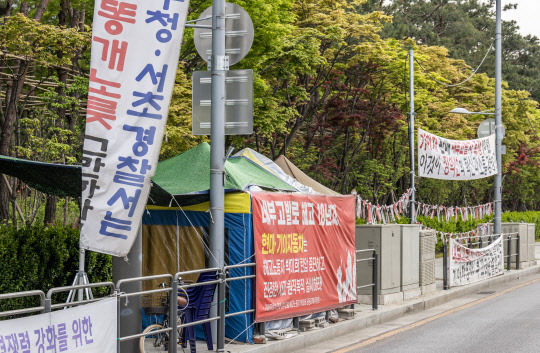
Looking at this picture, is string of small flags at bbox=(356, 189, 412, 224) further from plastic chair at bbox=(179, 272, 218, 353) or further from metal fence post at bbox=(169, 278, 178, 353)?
metal fence post at bbox=(169, 278, 178, 353)

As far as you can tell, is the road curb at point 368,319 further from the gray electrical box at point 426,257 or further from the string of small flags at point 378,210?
the string of small flags at point 378,210

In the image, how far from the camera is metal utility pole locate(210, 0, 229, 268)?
32.0 feet

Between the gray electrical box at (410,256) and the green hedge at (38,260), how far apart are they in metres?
6.53

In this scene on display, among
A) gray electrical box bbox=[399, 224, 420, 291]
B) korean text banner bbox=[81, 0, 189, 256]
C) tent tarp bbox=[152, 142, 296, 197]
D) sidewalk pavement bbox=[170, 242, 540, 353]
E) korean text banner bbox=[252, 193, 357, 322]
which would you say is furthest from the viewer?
gray electrical box bbox=[399, 224, 420, 291]

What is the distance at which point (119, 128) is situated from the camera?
294 inches

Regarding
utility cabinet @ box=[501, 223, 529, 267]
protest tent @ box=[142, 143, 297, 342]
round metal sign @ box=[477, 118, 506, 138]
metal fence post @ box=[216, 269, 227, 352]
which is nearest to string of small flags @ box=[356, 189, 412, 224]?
round metal sign @ box=[477, 118, 506, 138]

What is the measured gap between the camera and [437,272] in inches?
890

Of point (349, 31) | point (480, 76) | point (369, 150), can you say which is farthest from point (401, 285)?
point (480, 76)

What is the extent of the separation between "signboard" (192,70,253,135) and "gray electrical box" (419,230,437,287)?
25.7 ft

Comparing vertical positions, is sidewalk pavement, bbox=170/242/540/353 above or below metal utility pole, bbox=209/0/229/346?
below

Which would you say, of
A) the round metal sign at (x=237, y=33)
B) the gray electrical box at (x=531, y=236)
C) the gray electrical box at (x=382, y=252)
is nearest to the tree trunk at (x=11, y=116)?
the round metal sign at (x=237, y=33)

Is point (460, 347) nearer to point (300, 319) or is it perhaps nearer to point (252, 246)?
point (300, 319)

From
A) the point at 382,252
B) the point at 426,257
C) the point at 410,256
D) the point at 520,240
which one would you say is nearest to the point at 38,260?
the point at 382,252

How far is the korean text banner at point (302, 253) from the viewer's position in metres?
10.8
